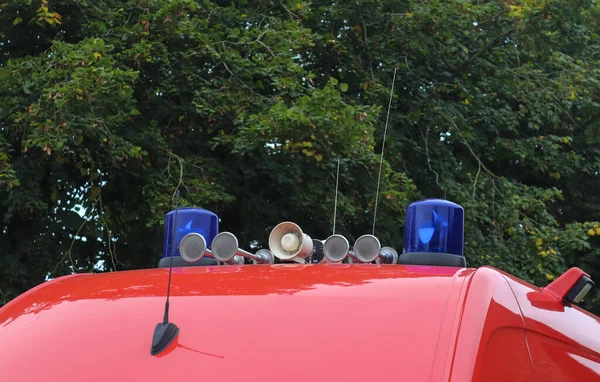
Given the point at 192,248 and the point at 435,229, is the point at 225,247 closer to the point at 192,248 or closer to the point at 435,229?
the point at 192,248

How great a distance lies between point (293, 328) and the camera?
1994 millimetres

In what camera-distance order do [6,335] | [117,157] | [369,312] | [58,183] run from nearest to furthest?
[369,312] < [6,335] < [117,157] < [58,183]

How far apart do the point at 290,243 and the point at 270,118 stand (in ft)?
19.2

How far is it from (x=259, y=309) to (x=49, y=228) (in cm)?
778

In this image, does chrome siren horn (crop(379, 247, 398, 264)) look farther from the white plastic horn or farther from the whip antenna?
the whip antenna

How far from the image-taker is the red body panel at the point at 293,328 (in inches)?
74.4

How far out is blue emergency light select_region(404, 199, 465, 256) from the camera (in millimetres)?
2984

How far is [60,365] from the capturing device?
2.03 metres

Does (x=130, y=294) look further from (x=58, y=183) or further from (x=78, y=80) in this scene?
(x=58, y=183)

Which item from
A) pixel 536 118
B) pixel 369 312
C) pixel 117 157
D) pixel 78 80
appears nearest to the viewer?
pixel 369 312

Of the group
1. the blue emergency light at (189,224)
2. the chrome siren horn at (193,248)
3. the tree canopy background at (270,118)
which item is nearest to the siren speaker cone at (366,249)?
the chrome siren horn at (193,248)

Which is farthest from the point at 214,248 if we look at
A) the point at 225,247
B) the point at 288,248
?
the point at 288,248

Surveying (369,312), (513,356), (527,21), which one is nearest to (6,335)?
(369,312)

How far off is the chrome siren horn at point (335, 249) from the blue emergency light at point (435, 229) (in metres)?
0.39
